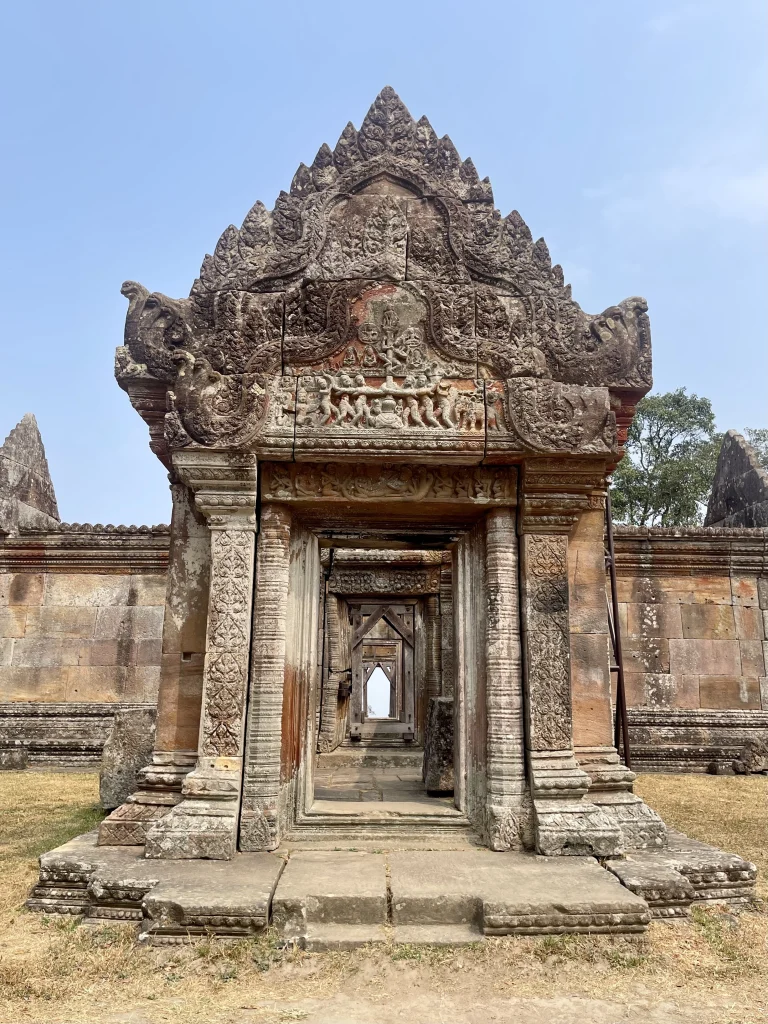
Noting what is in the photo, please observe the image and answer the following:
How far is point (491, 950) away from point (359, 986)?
2.39ft

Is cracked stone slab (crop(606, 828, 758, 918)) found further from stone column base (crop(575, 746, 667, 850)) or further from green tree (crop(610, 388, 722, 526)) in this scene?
green tree (crop(610, 388, 722, 526))

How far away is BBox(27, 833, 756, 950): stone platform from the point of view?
154 inches

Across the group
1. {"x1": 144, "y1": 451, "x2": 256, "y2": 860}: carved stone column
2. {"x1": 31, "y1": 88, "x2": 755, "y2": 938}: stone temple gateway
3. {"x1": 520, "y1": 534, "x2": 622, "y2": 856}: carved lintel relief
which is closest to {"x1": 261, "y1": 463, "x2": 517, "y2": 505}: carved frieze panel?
{"x1": 31, "y1": 88, "x2": 755, "y2": 938}: stone temple gateway

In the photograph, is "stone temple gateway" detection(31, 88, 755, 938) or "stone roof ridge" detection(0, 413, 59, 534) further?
"stone roof ridge" detection(0, 413, 59, 534)

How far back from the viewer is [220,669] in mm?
5199

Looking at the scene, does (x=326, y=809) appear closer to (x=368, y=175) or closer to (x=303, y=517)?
(x=303, y=517)

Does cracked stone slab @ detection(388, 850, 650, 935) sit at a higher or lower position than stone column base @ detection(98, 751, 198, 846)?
lower

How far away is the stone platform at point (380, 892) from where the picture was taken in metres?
3.92

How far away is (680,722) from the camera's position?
12.5m

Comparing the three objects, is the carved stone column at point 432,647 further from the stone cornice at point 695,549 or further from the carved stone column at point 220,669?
the carved stone column at point 220,669

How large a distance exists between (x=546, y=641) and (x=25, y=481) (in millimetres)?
14118

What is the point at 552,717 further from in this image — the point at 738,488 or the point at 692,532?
the point at 738,488

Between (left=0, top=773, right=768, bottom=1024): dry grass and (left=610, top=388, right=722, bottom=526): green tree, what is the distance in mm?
21478

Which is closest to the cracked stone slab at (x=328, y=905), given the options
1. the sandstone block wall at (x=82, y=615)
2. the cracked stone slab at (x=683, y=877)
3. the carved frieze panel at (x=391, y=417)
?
the cracked stone slab at (x=683, y=877)
